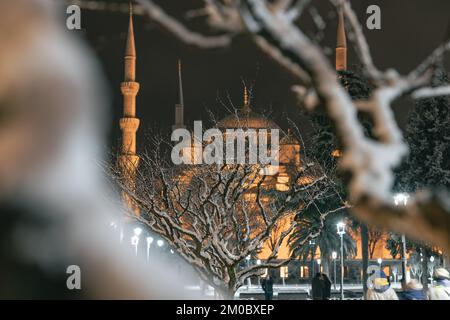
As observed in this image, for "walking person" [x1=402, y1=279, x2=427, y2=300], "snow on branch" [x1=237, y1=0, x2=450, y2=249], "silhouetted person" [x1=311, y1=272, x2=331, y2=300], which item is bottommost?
"silhouetted person" [x1=311, y1=272, x2=331, y2=300]

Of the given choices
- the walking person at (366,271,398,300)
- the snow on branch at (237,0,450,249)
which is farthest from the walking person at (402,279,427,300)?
the snow on branch at (237,0,450,249)

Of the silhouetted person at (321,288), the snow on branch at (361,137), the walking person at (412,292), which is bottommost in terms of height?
the silhouetted person at (321,288)

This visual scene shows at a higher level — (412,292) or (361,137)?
(361,137)

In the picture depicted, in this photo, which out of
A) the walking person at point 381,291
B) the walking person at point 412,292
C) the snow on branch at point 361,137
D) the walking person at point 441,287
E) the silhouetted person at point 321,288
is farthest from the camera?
the silhouetted person at point 321,288

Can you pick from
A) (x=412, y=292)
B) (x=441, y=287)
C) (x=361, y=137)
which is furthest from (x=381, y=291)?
(x=361, y=137)

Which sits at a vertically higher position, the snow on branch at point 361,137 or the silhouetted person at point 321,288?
the snow on branch at point 361,137

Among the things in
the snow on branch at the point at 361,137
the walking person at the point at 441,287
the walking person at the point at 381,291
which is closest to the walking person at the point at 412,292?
the walking person at the point at 381,291

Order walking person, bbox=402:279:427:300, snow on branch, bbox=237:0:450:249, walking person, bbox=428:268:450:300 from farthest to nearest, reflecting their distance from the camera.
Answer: walking person, bbox=402:279:427:300
walking person, bbox=428:268:450:300
snow on branch, bbox=237:0:450:249

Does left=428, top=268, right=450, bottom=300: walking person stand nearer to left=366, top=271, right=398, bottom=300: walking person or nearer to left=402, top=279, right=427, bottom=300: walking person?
left=366, top=271, right=398, bottom=300: walking person

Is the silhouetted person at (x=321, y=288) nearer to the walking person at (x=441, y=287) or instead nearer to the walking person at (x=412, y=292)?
the walking person at (x=412, y=292)

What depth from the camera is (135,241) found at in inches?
1220

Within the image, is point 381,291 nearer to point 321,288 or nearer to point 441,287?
point 441,287

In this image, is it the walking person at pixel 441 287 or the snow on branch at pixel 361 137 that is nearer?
the snow on branch at pixel 361 137
